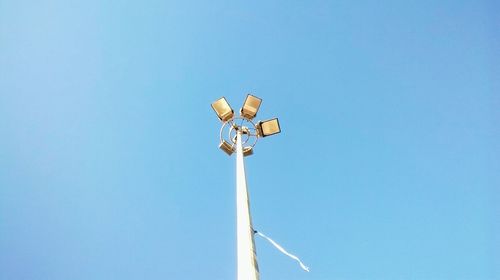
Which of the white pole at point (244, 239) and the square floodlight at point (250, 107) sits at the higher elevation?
the square floodlight at point (250, 107)

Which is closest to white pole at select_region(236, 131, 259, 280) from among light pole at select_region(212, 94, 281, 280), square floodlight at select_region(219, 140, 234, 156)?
light pole at select_region(212, 94, 281, 280)

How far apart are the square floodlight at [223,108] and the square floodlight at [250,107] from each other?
25 centimetres

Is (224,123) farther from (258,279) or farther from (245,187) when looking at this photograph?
(258,279)

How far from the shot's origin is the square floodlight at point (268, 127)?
575cm

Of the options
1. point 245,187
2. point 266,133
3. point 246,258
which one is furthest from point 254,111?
point 246,258

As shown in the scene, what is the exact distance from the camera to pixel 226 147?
5637mm

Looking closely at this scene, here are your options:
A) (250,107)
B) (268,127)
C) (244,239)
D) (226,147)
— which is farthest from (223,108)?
(244,239)

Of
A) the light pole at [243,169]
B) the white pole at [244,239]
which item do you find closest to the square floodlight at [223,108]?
the light pole at [243,169]

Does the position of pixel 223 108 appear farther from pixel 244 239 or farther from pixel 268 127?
pixel 244 239

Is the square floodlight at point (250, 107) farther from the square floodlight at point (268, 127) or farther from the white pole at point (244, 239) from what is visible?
the white pole at point (244, 239)

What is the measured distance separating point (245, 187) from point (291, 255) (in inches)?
37.6

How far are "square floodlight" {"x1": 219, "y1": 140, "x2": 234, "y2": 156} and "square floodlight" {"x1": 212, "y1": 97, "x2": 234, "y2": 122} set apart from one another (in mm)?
467

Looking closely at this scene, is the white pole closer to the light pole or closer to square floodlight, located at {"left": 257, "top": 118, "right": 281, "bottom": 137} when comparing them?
the light pole

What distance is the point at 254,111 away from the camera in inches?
228
